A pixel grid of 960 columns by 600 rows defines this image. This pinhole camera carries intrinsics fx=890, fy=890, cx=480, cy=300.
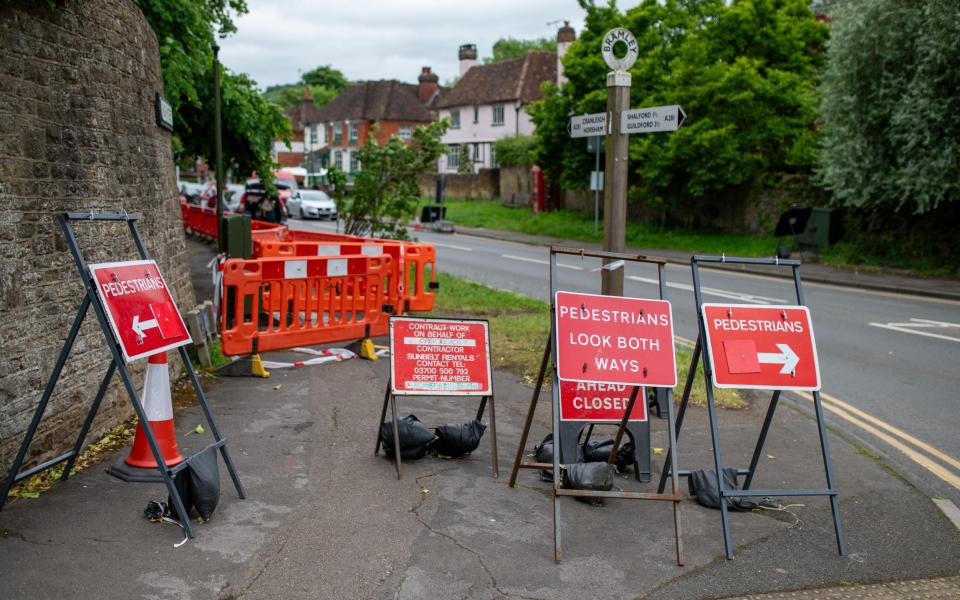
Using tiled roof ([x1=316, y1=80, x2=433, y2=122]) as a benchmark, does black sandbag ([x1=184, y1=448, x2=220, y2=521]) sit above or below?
below

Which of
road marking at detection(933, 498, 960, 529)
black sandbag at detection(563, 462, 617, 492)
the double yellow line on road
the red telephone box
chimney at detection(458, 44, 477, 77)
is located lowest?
the double yellow line on road

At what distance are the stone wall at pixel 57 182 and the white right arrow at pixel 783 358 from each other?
450cm

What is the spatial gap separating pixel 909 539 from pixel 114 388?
560 cm

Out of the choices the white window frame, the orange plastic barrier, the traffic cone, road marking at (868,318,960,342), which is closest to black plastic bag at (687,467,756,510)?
the traffic cone

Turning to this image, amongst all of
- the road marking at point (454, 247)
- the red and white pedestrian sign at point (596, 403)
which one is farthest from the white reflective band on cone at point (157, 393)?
the road marking at point (454, 247)

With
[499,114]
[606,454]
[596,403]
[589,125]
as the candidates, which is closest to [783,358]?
[596,403]

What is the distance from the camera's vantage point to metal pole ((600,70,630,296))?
814 centimetres

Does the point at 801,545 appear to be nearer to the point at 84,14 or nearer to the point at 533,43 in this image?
the point at 84,14

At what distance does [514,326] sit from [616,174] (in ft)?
14.9

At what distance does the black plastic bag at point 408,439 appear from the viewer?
641cm

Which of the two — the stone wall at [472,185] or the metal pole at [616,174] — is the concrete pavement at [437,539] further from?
the stone wall at [472,185]

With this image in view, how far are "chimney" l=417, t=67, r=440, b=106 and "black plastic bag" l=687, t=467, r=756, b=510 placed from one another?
74.8m

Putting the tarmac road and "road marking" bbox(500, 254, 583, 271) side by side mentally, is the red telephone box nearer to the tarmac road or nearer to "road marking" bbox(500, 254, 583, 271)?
"road marking" bbox(500, 254, 583, 271)

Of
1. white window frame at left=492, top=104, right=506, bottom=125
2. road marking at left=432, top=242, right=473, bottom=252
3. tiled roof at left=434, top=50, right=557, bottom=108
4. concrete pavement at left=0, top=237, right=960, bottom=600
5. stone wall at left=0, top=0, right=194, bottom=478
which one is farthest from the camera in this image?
white window frame at left=492, top=104, right=506, bottom=125
